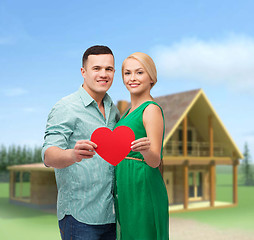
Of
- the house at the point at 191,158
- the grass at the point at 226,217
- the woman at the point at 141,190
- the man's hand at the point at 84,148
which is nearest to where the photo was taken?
the man's hand at the point at 84,148

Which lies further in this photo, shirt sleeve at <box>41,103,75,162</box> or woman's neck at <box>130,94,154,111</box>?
woman's neck at <box>130,94,154,111</box>

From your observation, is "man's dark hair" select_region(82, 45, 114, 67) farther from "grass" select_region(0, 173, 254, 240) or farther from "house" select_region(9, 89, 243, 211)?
"house" select_region(9, 89, 243, 211)

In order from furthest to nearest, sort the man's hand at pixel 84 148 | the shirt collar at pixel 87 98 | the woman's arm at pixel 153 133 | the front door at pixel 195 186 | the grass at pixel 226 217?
the front door at pixel 195 186
the grass at pixel 226 217
the shirt collar at pixel 87 98
the woman's arm at pixel 153 133
the man's hand at pixel 84 148

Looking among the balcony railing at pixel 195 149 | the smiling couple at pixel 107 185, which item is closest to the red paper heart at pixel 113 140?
the smiling couple at pixel 107 185

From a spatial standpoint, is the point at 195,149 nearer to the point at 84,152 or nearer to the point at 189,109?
the point at 189,109

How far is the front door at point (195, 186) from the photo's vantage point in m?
20.4

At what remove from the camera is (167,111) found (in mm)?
18281

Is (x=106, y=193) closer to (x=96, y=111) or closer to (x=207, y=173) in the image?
(x=96, y=111)

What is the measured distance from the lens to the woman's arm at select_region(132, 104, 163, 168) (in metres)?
2.63

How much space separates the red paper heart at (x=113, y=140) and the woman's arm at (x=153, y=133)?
0.41 ft

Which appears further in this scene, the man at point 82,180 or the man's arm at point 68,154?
the man at point 82,180

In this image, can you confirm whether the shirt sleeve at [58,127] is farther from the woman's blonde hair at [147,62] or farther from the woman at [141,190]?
the woman's blonde hair at [147,62]

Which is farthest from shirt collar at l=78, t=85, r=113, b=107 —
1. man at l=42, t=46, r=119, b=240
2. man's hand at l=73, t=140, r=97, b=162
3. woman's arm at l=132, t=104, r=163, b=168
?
man's hand at l=73, t=140, r=97, b=162

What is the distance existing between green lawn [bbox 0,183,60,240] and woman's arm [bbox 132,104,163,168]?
429 inches
